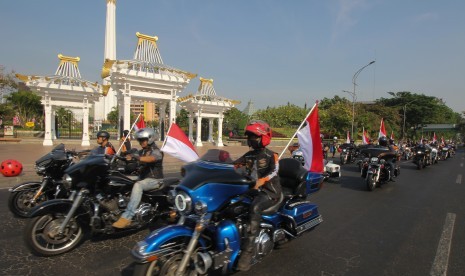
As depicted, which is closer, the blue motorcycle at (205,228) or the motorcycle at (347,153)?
the blue motorcycle at (205,228)

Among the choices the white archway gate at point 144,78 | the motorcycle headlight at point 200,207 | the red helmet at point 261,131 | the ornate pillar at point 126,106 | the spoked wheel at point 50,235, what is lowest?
the spoked wheel at point 50,235

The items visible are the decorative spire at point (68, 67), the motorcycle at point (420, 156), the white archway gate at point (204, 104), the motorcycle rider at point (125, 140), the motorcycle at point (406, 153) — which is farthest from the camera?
the white archway gate at point (204, 104)

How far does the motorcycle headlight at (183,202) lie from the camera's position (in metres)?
2.87

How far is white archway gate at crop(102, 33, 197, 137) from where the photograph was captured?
24000mm

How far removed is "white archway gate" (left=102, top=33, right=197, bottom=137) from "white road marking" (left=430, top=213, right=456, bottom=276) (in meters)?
21.4

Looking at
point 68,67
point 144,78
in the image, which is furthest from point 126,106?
point 68,67

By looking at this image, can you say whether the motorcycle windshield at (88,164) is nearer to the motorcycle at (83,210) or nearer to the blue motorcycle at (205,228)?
the motorcycle at (83,210)

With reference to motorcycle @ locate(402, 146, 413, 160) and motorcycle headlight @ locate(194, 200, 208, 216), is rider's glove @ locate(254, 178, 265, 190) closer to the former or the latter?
motorcycle headlight @ locate(194, 200, 208, 216)

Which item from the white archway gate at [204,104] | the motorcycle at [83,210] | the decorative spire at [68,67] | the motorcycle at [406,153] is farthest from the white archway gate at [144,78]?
the motorcycle at [83,210]

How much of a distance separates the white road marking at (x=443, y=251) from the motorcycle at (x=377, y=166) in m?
2.99

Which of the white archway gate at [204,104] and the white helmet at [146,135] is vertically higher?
the white archway gate at [204,104]

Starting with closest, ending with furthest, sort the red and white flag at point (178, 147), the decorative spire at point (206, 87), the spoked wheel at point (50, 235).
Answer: the spoked wheel at point (50, 235) → the red and white flag at point (178, 147) → the decorative spire at point (206, 87)

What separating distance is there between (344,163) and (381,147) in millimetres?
7160

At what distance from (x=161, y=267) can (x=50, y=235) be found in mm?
1923
